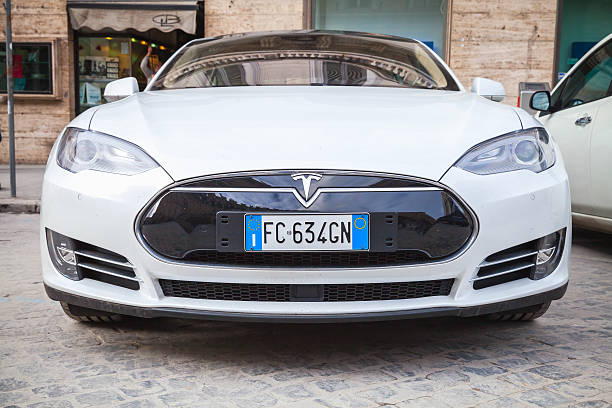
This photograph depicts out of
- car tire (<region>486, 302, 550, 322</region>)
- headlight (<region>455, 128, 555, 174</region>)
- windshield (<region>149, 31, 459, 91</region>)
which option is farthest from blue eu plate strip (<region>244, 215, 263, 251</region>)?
windshield (<region>149, 31, 459, 91</region>)

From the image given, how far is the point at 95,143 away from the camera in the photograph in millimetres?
2674

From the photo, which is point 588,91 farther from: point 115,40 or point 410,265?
point 115,40

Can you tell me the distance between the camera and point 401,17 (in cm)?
1188

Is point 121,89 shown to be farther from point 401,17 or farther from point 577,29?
point 577,29

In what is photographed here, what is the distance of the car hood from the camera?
2.43 metres

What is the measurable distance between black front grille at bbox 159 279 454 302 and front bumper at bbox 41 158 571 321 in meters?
0.02

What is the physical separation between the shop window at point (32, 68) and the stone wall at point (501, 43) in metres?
6.75

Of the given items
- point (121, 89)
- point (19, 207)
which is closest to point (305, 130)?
point (121, 89)

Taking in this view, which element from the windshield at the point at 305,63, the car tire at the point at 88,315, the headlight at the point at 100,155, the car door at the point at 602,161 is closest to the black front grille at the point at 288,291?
the headlight at the point at 100,155

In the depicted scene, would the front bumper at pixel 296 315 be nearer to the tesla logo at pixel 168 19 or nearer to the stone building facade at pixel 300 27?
the stone building facade at pixel 300 27

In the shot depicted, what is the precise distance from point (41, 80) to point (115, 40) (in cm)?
145

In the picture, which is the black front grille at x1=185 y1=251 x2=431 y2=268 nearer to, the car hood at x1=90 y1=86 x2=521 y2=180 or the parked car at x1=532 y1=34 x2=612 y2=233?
the car hood at x1=90 y1=86 x2=521 y2=180

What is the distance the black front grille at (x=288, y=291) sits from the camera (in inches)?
95.9

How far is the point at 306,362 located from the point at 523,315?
105 centimetres
